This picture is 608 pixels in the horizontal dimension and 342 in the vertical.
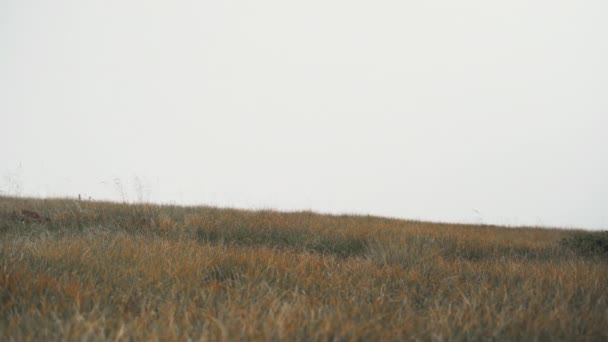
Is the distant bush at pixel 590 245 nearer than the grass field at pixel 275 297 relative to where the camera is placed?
No

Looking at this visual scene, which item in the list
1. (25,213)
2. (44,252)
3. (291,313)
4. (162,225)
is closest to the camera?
(291,313)

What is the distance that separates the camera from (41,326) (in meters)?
1.72

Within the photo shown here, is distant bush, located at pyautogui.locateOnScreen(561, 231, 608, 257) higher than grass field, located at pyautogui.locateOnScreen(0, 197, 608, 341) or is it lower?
higher

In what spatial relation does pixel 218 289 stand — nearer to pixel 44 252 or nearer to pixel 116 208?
pixel 44 252

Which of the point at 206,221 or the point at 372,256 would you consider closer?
the point at 372,256

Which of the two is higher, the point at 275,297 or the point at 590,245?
the point at 590,245

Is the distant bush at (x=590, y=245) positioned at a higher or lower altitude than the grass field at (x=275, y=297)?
higher

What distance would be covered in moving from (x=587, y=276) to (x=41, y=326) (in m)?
3.33

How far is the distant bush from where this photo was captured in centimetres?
545

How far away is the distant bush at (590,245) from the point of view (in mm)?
5453

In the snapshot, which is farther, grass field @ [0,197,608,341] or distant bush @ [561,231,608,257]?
distant bush @ [561,231,608,257]

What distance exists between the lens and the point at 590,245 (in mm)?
5613

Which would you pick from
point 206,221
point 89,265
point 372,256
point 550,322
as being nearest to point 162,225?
point 206,221

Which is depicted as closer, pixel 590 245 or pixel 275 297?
pixel 275 297
